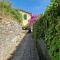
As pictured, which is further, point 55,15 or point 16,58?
point 16,58

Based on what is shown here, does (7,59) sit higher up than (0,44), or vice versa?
(0,44)

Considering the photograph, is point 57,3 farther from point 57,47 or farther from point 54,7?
point 57,47

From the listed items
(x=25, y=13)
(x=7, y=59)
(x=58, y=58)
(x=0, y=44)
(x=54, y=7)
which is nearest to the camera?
(x=58, y=58)

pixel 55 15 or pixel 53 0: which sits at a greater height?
pixel 53 0

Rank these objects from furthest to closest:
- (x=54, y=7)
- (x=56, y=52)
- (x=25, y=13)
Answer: (x=25, y=13) < (x=54, y=7) < (x=56, y=52)

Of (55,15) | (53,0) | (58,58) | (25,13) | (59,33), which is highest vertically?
(25,13)

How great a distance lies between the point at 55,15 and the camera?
6262 millimetres

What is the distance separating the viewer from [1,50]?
8508mm

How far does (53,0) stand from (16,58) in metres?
4.75

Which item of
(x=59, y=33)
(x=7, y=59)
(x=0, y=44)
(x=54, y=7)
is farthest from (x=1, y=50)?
(x=59, y=33)

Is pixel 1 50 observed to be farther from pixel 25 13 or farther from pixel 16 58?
pixel 25 13

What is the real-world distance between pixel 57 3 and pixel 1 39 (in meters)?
3.13

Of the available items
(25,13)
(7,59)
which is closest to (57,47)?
(7,59)

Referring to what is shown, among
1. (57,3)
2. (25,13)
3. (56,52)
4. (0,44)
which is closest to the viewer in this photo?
(56,52)
